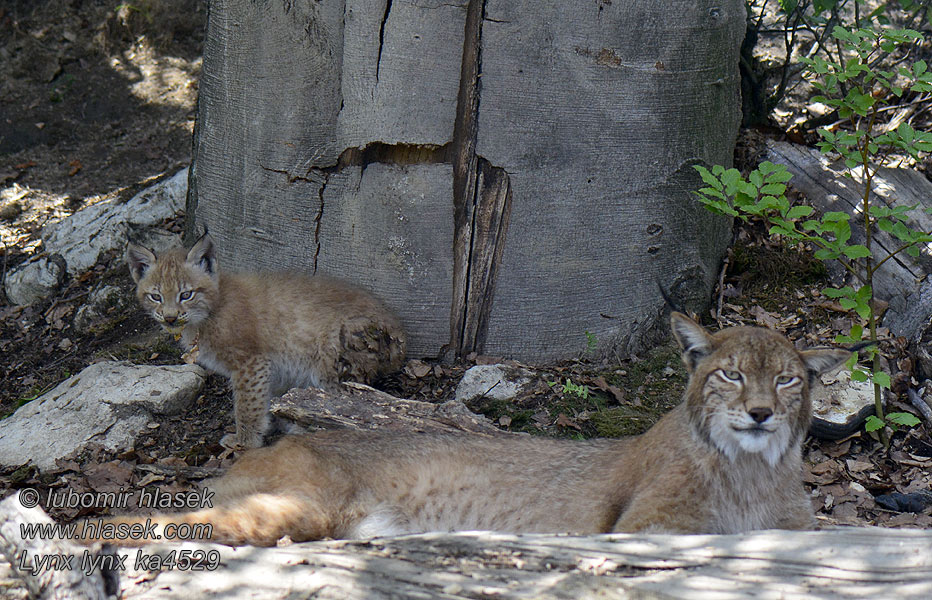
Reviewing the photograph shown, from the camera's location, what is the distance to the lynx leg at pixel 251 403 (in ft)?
21.6

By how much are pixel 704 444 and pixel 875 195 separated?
13.3ft

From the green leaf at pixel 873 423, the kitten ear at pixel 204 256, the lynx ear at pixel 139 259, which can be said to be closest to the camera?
the green leaf at pixel 873 423

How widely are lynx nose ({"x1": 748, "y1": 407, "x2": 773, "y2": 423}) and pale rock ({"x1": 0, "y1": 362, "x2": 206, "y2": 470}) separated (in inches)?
173

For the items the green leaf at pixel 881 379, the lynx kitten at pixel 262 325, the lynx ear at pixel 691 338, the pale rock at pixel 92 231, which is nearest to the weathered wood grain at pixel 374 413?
the lynx kitten at pixel 262 325

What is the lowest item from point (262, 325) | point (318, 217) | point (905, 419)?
point (262, 325)

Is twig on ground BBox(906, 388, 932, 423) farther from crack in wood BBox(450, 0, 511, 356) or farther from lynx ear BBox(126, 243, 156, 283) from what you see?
lynx ear BBox(126, 243, 156, 283)

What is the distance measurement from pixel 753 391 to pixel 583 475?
3.34 feet

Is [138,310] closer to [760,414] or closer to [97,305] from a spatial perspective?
[97,305]

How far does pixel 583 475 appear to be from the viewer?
15.5ft

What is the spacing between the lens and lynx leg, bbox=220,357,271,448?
6598 mm

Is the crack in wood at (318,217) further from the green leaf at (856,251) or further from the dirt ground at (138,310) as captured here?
→ the green leaf at (856,251)

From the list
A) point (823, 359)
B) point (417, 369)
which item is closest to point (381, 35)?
point (417, 369)

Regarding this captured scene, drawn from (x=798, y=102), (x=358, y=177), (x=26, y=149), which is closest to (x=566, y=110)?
(x=358, y=177)

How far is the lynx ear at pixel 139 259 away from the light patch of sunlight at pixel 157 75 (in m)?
5.19
